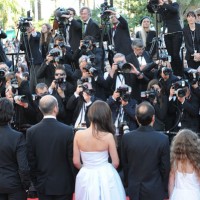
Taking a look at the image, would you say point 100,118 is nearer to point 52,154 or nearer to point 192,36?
point 52,154

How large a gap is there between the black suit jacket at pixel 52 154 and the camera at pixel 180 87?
2290 millimetres

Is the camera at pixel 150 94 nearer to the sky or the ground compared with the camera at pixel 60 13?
nearer to the ground

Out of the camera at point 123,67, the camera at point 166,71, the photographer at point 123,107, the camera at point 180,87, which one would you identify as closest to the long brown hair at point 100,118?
the photographer at point 123,107

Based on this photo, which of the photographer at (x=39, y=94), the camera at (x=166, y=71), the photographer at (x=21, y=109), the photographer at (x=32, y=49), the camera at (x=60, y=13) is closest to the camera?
the photographer at (x=21, y=109)

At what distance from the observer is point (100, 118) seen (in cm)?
521

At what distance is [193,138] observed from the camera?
5.17 m

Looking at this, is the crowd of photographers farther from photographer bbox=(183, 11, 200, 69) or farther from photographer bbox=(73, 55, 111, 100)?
photographer bbox=(183, 11, 200, 69)

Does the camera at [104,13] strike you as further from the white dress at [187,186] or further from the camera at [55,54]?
the white dress at [187,186]

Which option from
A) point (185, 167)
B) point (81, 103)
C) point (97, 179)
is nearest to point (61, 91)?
point (81, 103)

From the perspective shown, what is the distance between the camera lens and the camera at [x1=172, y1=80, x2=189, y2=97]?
284 inches

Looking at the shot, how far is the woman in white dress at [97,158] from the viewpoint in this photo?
17.1ft

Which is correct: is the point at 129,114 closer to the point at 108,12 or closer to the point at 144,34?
the point at 108,12

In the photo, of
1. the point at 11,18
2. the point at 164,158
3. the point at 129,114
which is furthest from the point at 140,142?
the point at 11,18

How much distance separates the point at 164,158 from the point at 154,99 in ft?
7.42
